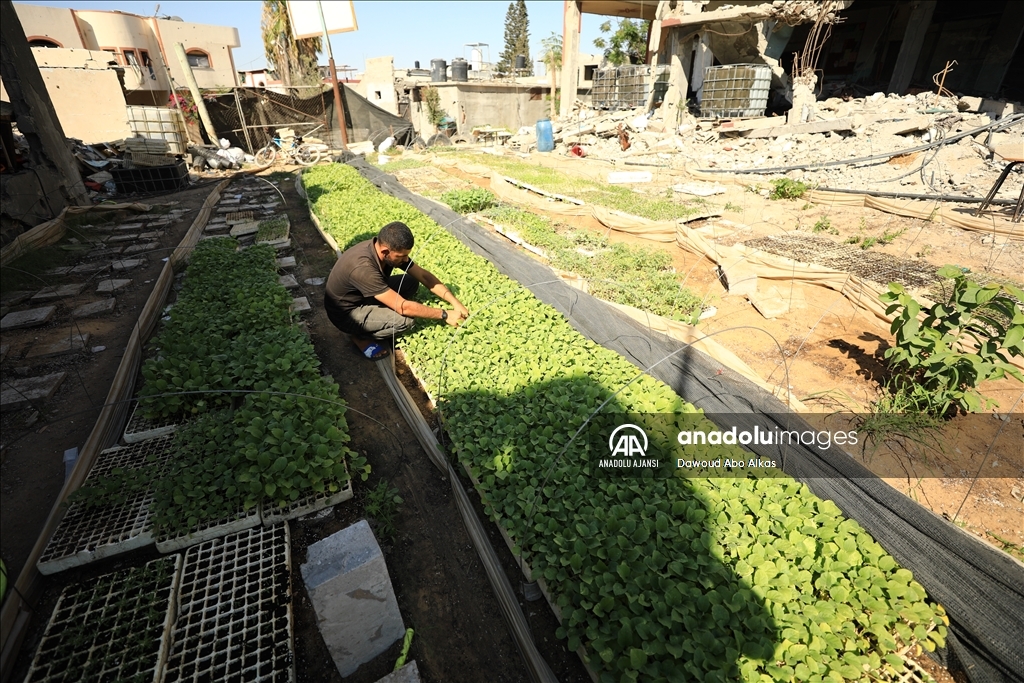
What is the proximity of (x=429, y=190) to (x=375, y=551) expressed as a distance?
10.7m

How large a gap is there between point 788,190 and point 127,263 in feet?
41.5

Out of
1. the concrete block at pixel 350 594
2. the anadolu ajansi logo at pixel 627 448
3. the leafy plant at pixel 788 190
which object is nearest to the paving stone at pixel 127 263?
the concrete block at pixel 350 594

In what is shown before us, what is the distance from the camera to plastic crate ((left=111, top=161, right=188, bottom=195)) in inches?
475

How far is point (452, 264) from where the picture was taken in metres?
6.03

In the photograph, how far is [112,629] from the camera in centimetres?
229

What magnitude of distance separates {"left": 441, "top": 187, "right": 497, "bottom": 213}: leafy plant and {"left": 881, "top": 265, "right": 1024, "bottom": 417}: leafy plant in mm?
6965

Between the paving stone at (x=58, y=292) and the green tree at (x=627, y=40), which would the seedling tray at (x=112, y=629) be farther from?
the green tree at (x=627, y=40)

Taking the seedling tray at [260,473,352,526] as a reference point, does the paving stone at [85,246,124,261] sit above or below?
above

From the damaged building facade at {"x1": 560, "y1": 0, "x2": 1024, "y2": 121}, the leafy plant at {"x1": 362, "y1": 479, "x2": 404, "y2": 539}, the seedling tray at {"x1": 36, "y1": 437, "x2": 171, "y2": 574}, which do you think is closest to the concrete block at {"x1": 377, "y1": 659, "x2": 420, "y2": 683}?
the leafy plant at {"x1": 362, "y1": 479, "x2": 404, "y2": 539}

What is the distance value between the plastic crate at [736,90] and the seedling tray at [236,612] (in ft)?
59.8

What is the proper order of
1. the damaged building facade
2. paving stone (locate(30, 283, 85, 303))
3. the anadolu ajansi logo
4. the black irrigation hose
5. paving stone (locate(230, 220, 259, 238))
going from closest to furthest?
the anadolu ajansi logo → paving stone (locate(30, 283, 85, 303)) → paving stone (locate(230, 220, 259, 238)) → the black irrigation hose → the damaged building facade

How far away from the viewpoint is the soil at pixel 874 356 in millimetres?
3127

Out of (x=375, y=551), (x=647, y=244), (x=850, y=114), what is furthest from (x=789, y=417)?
(x=850, y=114)

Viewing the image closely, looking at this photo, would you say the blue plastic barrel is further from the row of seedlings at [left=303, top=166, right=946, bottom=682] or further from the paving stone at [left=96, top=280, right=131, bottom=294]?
the row of seedlings at [left=303, top=166, right=946, bottom=682]
